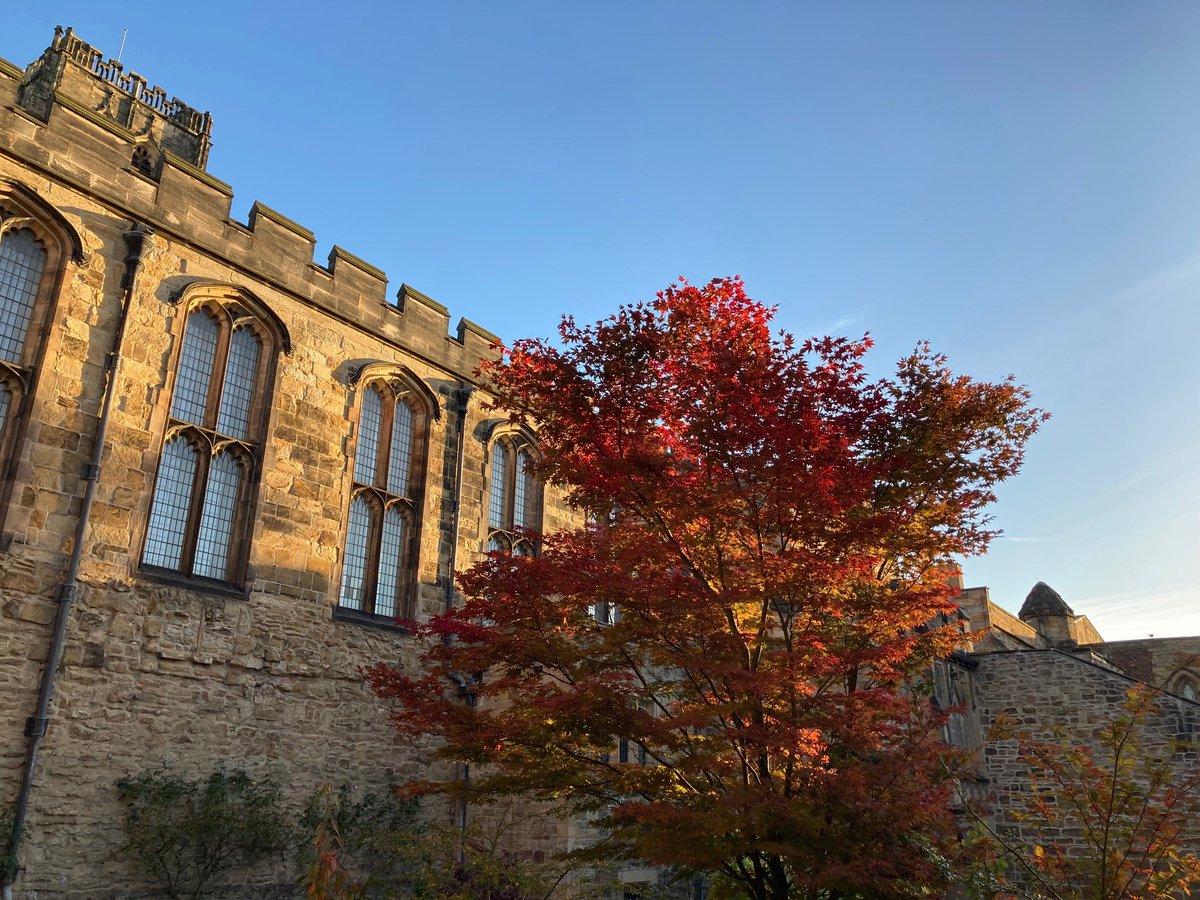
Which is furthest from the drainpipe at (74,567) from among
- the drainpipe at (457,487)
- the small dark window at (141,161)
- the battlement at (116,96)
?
the battlement at (116,96)

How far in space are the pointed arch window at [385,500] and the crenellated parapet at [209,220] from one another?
1058 millimetres

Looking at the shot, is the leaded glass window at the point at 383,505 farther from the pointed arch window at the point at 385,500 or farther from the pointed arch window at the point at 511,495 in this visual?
the pointed arch window at the point at 511,495

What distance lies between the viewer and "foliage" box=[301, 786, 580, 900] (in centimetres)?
1074

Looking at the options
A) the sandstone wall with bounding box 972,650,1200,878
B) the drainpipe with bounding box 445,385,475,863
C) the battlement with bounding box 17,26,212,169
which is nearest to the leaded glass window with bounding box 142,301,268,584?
the drainpipe with bounding box 445,385,475,863

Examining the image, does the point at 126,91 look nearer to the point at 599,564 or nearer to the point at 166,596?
the point at 166,596

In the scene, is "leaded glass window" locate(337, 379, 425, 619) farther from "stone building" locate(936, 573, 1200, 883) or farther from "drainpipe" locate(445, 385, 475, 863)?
"stone building" locate(936, 573, 1200, 883)

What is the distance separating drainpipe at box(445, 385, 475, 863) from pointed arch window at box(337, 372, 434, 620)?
2.28 feet

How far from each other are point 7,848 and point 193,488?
469cm

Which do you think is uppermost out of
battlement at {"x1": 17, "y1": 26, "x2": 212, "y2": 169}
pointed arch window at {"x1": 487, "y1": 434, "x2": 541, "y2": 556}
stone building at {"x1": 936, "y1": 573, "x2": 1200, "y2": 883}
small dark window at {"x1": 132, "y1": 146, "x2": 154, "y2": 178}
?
battlement at {"x1": 17, "y1": 26, "x2": 212, "y2": 169}

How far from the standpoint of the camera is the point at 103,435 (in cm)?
1062

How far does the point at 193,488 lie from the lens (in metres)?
11.9

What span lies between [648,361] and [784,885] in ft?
17.5

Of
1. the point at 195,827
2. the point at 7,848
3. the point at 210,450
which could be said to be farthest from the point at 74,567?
the point at 195,827

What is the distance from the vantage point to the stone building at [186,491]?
9914 millimetres
